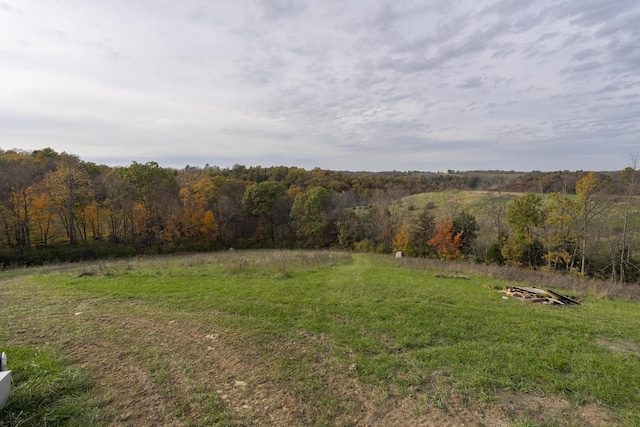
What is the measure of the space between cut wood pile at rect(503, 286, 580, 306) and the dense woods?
51.3ft

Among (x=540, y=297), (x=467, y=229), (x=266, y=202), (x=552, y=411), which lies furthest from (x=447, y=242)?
(x=552, y=411)

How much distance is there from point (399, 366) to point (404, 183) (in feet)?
232

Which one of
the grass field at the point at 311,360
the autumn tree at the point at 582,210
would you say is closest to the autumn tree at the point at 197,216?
the grass field at the point at 311,360

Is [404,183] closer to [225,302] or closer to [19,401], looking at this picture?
[225,302]

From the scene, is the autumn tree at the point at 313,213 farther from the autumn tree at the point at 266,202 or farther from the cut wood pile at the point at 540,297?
the cut wood pile at the point at 540,297

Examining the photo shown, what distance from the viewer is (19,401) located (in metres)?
4.18

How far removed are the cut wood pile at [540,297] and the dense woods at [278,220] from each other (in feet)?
51.3

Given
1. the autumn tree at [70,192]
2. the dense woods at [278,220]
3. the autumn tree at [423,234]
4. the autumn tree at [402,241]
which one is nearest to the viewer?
the dense woods at [278,220]

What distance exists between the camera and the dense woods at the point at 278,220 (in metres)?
24.9

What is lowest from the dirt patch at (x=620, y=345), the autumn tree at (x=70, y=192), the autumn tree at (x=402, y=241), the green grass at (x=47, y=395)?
the autumn tree at (x=402, y=241)

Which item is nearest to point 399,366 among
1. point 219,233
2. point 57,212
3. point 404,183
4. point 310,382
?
point 310,382

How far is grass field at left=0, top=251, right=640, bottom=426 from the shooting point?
439 centimetres

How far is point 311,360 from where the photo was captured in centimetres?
589

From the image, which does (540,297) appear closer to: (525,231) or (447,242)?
(525,231)
